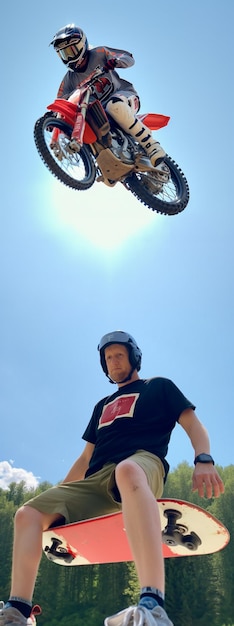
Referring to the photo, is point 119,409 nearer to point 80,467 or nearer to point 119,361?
point 119,361

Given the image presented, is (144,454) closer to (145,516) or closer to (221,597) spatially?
(145,516)

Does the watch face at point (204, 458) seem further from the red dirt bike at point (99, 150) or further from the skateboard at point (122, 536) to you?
the red dirt bike at point (99, 150)

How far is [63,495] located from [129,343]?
0.94m

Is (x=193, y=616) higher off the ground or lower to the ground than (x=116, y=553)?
lower

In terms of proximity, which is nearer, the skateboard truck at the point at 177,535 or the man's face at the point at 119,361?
the skateboard truck at the point at 177,535

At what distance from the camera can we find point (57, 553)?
2.82m

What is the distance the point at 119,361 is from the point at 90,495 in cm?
79

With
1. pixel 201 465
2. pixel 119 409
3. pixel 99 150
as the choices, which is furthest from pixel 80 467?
Answer: pixel 99 150

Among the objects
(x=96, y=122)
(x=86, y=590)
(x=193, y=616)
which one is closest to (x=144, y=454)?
(x=96, y=122)

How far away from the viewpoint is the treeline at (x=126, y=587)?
21.9m

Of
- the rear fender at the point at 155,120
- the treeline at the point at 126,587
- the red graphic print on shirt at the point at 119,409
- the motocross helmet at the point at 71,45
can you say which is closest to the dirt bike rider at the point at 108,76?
the motocross helmet at the point at 71,45

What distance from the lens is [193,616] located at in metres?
21.6

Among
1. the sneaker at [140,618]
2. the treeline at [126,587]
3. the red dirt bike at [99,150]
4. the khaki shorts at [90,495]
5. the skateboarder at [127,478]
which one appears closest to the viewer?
the sneaker at [140,618]

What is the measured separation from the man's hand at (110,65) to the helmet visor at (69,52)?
0.33 metres
